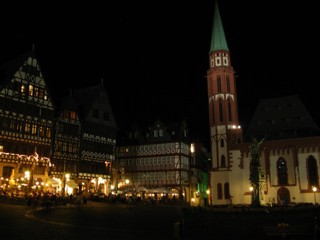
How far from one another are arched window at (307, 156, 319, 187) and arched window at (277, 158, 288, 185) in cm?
336

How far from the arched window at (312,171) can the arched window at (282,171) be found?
132 inches

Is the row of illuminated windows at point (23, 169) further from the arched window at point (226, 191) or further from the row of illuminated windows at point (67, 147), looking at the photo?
the arched window at point (226, 191)

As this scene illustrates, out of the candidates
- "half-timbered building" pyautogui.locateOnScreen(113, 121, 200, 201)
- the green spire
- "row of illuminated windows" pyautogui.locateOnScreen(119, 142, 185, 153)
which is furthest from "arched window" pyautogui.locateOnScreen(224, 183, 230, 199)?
the green spire

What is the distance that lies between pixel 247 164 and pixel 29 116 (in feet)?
108

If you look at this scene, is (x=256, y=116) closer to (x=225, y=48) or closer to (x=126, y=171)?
(x=225, y=48)

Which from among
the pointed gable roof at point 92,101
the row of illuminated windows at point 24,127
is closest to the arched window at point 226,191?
the pointed gable roof at point 92,101

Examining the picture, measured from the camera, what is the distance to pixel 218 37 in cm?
7206

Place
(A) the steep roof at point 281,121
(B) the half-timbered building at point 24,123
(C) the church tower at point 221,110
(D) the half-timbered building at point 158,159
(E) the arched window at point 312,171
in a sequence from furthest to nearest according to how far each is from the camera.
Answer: (D) the half-timbered building at point 158,159 < (C) the church tower at point 221,110 < (A) the steep roof at point 281,121 < (E) the arched window at point 312,171 < (B) the half-timbered building at point 24,123

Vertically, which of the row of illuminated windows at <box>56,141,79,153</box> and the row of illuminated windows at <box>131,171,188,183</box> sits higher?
the row of illuminated windows at <box>56,141,79,153</box>

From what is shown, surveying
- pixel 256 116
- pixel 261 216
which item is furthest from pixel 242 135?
pixel 261 216

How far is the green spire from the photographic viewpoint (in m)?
71.1

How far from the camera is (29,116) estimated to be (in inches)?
2020

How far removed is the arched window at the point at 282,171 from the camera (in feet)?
184

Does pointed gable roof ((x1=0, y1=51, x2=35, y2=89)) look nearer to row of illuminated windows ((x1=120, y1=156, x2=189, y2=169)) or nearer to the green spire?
row of illuminated windows ((x1=120, y1=156, x2=189, y2=169))
